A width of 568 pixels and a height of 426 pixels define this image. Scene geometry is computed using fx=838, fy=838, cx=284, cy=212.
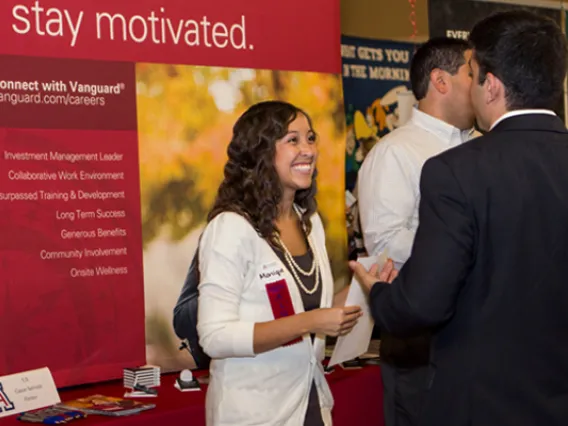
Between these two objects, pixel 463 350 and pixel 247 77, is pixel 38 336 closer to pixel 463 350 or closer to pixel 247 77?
pixel 247 77

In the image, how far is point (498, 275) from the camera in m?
1.87

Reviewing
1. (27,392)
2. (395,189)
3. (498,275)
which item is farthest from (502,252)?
(27,392)

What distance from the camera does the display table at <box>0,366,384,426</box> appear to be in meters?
3.14

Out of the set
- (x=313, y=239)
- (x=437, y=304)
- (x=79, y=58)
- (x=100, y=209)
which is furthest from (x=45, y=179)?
(x=437, y=304)

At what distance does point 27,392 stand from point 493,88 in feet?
6.98

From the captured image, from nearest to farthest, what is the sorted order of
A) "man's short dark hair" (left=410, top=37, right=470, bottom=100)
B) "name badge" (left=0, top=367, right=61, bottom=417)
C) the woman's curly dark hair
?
1. the woman's curly dark hair
2. "name badge" (left=0, top=367, right=61, bottom=417)
3. "man's short dark hair" (left=410, top=37, right=470, bottom=100)

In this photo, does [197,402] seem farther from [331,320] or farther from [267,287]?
[331,320]

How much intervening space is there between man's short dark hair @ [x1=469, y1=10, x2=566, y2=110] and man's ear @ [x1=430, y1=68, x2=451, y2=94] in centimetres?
145

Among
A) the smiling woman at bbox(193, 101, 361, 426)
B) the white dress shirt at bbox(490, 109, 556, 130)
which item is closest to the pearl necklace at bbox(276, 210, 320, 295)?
the smiling woman at bbox(193, 101, 361, 426)

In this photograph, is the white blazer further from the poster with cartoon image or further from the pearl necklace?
the poster with cartoon image

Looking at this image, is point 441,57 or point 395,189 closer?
point 395,189

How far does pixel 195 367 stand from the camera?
151 inches

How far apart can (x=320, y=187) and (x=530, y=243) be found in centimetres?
222

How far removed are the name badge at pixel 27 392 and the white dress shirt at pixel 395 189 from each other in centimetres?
135
